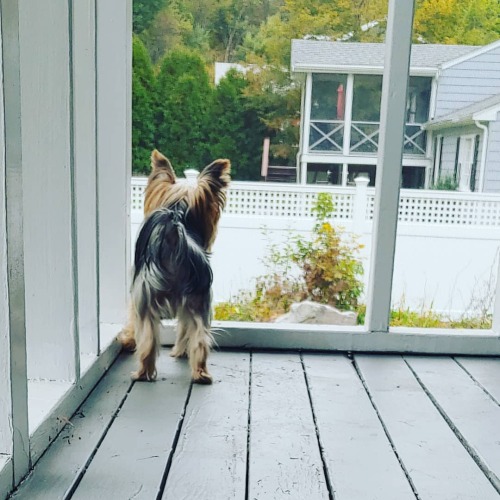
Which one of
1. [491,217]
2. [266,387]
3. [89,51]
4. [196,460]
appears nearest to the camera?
[196,460]

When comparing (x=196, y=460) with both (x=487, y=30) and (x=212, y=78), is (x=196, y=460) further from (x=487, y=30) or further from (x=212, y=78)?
(x=487, y=30)

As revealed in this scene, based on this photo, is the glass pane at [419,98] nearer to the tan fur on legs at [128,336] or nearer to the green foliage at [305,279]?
the green foliage at [305,279]

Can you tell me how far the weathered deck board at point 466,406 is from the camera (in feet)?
6.29

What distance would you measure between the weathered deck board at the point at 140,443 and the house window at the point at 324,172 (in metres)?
0.96

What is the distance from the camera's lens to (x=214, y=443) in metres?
1.92

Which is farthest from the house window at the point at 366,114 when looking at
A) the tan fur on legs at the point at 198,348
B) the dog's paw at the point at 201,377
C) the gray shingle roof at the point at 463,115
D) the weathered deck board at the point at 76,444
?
the weathered deck board at the point at 76,444

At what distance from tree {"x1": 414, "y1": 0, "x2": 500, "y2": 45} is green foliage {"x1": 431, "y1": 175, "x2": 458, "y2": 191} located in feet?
1.74

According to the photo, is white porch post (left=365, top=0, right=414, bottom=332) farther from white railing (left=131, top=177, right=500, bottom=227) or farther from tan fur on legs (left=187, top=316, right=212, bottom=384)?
tan fur on legs (left=187, top=316, right=212, bottom=384)

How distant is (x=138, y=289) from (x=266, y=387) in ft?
1.91

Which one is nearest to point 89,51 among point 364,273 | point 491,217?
point 364,273

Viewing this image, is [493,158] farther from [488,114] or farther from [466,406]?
[466,406]

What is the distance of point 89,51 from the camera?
2250 millimetres

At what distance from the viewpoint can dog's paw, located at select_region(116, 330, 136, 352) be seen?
269 cm

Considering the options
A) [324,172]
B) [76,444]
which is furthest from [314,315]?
[76,444]
